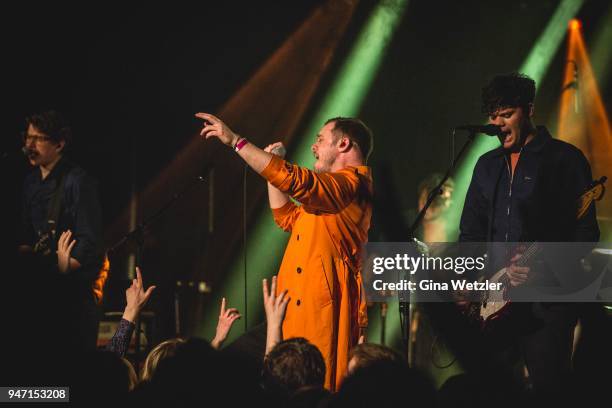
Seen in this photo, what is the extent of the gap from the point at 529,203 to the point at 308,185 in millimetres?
1216

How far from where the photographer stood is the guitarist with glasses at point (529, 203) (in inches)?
143

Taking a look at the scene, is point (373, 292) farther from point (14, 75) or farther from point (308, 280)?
point (14, 75)

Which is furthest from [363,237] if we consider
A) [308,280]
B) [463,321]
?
[463,321]

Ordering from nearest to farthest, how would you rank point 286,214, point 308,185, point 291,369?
1. point 291,369
2. point 308,185
3. point 286,214

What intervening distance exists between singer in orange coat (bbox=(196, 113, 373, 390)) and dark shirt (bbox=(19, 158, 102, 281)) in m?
1.33

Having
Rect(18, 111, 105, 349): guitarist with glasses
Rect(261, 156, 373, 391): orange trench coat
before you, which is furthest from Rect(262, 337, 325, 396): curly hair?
Rect(18, 111, 105, 349): guitarist with glasses

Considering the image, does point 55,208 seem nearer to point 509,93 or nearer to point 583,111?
point 509,93

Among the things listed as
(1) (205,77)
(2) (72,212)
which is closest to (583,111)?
(1) (205,77)

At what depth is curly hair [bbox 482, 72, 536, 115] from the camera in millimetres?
4023

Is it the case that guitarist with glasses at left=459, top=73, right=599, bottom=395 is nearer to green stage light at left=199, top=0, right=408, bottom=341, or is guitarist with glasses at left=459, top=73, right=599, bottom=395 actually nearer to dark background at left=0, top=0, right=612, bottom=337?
dark background at left=0, top=0, right=612, bottom=337

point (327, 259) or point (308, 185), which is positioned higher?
point (308, 185)

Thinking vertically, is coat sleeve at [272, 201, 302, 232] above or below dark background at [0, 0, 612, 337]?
below

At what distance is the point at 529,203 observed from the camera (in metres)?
3.96

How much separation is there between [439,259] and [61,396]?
130 inches
